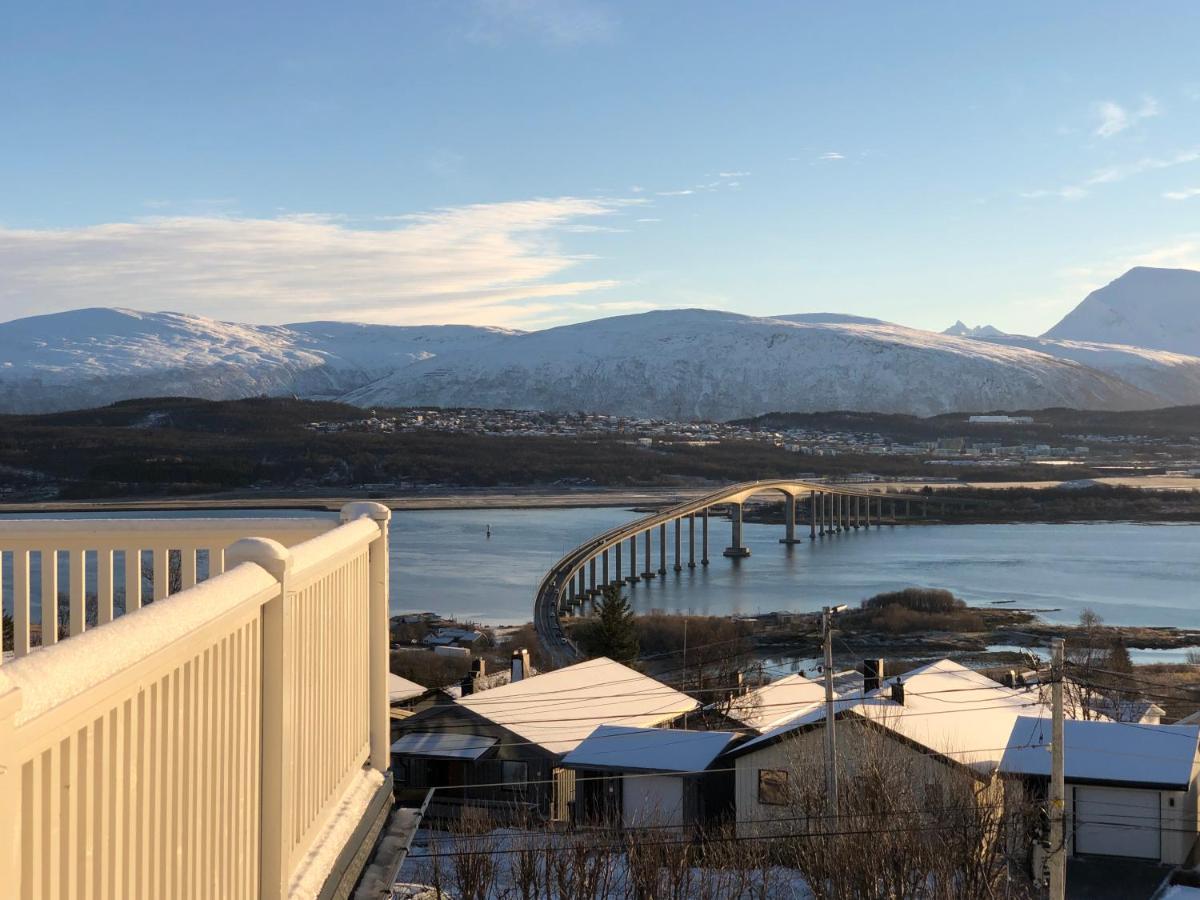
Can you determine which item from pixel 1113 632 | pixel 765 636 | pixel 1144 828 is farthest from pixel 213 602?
pixel 1113 632

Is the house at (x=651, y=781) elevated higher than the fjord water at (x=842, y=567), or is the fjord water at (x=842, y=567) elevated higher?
the house at (x=651, y=781)

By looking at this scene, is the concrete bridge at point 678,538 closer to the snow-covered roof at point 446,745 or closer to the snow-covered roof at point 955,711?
the snow-covered roof at point 955,711

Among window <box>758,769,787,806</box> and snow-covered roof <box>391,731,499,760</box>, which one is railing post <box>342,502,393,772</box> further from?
snow-covered roof <box>391,731,499,760</box>

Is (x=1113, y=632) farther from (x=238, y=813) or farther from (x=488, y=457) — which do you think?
(x=488, y=457)

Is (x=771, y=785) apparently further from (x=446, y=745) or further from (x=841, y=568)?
(x=841, y=568)

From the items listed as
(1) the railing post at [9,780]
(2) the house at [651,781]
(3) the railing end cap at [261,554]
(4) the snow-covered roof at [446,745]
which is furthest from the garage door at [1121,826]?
(1) the railing post at [9,780]

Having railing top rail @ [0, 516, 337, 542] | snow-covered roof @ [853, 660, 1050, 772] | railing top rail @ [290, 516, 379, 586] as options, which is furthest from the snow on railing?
snow-covered roof @ [853, 660, 1050, 772]

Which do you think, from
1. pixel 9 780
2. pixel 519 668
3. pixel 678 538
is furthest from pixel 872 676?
pixel 678 538
